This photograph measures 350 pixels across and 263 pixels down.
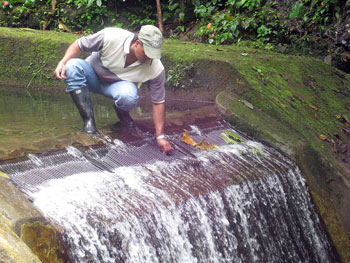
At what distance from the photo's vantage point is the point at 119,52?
3.93m

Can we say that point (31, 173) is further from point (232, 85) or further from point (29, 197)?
point (232, 85)

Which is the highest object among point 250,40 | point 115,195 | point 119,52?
point 119,52

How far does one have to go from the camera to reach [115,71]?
4.11 m

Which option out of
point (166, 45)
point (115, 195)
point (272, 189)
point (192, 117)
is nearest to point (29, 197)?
point (115, 195)

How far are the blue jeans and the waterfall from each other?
0.69 metres

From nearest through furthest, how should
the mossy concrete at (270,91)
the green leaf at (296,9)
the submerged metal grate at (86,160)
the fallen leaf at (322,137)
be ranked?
the submerged metal grate at (86,160) < the mossy concrete at (270,91) < the fallen leaf at (322,137) < the green leaf at (296,9)

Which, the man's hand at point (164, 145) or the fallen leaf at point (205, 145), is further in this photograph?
the fallen leaf at point (205, 145)

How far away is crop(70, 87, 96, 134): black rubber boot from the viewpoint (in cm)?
403

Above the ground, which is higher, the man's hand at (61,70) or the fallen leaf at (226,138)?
the man's hand at (61,70)

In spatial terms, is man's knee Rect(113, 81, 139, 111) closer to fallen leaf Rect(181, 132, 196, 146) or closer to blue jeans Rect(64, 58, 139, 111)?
blue jeans Rect(64, 58, 139, 111)

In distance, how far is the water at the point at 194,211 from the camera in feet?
9.04

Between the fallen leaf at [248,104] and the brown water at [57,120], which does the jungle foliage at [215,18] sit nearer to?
the fallen leaf at [248,104]

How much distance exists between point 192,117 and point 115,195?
2132mm

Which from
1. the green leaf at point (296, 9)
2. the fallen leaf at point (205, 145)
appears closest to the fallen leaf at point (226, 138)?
the fallen leaf at point (205, 145)
